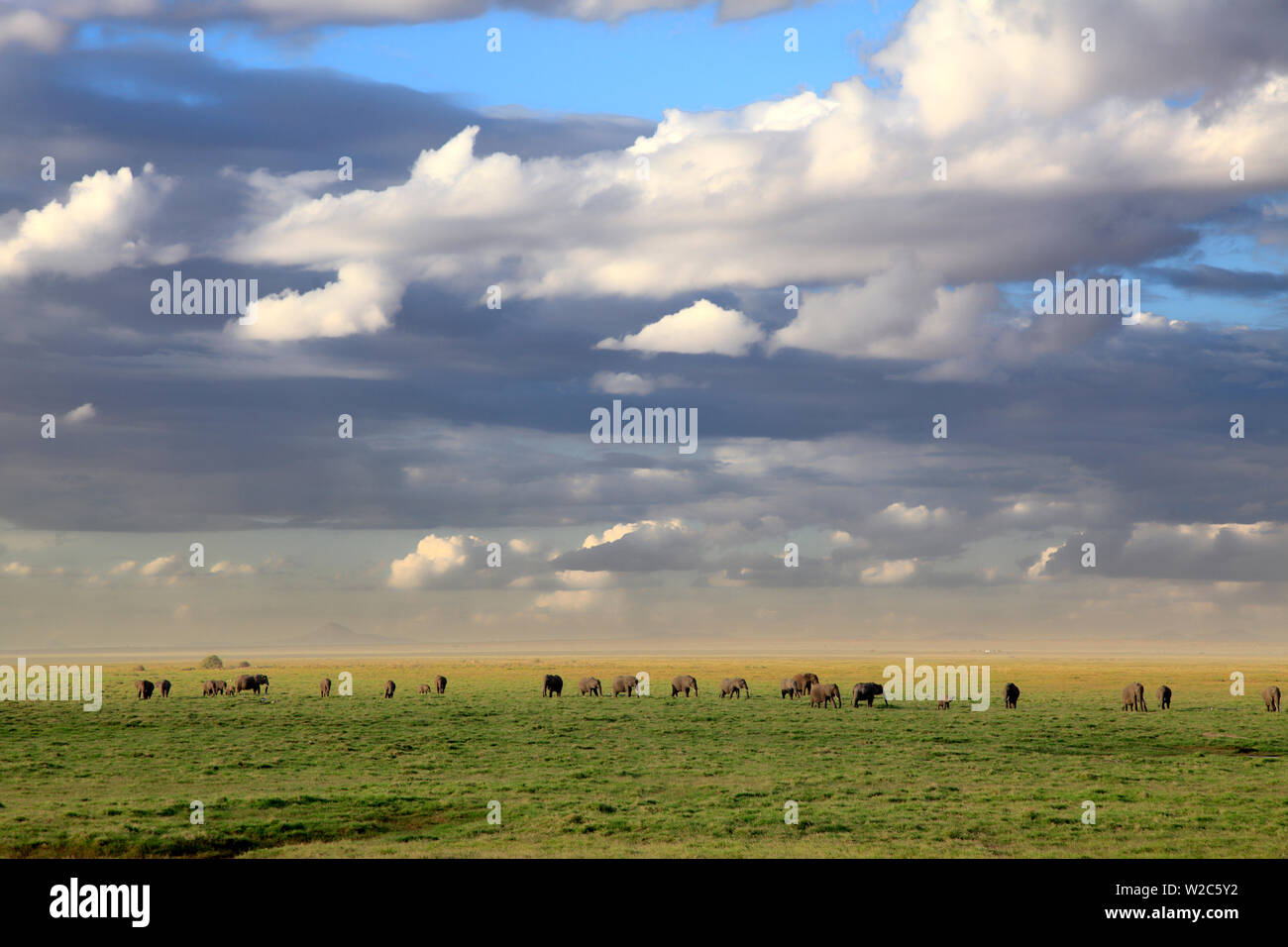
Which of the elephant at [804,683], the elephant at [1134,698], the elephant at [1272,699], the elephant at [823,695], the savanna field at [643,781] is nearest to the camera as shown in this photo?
the savanna field at [643,781]

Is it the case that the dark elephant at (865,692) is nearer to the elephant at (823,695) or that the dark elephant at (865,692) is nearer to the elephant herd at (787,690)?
the elephant herd at (787,690)

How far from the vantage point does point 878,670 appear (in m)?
147

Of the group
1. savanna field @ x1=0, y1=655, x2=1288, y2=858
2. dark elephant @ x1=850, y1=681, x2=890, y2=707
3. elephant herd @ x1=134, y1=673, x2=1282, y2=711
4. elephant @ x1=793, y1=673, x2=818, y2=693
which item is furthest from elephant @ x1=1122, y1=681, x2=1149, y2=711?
elephant @ x1=793, y1=673, x2=818, y2=693

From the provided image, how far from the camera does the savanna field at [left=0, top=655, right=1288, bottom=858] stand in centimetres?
2364

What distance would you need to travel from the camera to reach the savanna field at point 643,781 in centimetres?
2364

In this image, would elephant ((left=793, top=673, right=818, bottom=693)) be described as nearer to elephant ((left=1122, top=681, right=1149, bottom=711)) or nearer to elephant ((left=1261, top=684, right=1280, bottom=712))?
elephant ((left=1122, top=681, right=1149, bottom=711))

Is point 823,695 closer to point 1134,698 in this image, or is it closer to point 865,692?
point 865,692

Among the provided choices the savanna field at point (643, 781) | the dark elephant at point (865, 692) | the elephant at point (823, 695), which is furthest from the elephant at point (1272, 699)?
the elephant at point (823, 695)

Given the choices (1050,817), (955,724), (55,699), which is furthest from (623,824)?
(55,699)
